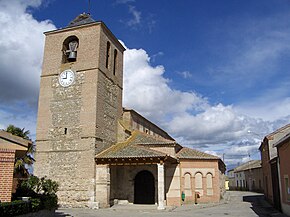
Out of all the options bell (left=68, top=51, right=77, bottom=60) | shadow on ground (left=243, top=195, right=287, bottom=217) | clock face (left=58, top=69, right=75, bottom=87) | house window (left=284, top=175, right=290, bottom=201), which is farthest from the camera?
bell (left=68, top=51, right=77, bottom=60)

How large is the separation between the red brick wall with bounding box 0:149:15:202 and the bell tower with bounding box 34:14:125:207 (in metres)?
8.87

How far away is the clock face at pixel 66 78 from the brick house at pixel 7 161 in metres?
11.1

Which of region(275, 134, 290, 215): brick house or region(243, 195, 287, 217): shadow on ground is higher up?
region(275, 134, 290, 215): brick house

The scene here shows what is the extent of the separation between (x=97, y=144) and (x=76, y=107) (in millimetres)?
3250

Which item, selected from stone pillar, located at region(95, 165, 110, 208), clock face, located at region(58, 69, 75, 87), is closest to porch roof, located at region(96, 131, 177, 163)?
stone pillar, located at region(95, 165, 110, 208)

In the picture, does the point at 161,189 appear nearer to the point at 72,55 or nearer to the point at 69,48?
the point at 72,55

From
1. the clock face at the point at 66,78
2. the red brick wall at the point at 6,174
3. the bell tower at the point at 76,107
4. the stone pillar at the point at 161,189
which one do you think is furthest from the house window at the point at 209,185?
the red brick wall at the point at 6,174

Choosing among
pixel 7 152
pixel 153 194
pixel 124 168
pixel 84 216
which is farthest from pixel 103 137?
pixel 7 152

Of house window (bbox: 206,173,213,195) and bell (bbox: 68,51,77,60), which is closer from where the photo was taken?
bell (bbox: 68,51,77,60)

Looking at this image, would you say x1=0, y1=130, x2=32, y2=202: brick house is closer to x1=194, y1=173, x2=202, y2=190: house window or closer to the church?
the church

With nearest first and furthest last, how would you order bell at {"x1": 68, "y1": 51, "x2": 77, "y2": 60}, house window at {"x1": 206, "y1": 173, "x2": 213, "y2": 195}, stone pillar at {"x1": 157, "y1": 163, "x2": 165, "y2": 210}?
1. stone pillar at {"x1": 157, "y1": 163, "x2": 165, "y2": 210}
2. bell at {"x1": 68, "y1": 51, "x2": 77, "y2": 60}
3. house window at {"x1": 206, "y1": 173, "x2": 213, "y2": 195}

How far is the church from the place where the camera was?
19.8 metres

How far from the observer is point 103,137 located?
845 inches

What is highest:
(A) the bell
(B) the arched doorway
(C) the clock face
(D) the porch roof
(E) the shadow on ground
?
(A) the bell
